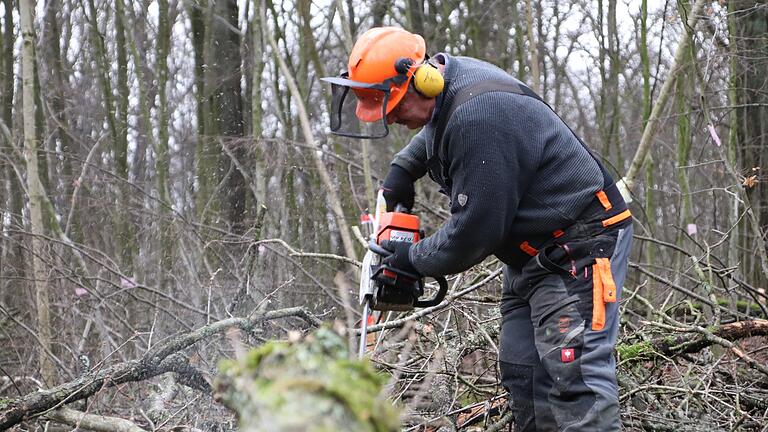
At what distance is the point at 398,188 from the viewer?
365cm

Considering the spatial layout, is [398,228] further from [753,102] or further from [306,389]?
[753,102]

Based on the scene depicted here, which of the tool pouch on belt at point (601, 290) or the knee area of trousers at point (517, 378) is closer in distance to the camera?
the tool pouch on belt at point (601, 290)

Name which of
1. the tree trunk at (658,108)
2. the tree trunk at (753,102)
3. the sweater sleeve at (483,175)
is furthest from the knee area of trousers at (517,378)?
the tree trunk at (753,102)

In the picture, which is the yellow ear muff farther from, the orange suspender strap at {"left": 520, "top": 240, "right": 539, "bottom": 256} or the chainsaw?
the orange suspender strap at {"left": 520, "top": 240, "right": 539, "bottom": 256}

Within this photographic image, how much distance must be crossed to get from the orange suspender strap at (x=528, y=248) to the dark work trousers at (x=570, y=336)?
1.2 inches

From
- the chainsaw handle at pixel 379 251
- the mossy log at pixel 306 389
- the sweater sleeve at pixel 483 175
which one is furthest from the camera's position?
the chainsaw handle at pixel 379 251

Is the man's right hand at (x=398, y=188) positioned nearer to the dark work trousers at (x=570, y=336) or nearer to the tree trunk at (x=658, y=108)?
the dark work trousers at (x=570, y=336)

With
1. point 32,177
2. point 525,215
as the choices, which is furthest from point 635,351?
A: point 32,177

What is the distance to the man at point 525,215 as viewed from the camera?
Result: 286cm

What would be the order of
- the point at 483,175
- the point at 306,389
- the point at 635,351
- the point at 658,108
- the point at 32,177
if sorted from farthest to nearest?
the point at 32,177 < the point at 658,108 < the point at 635,351 < the point at 483,175 < the point at 306,389

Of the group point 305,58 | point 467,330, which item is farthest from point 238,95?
point 467,330

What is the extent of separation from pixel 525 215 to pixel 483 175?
12.6 inches

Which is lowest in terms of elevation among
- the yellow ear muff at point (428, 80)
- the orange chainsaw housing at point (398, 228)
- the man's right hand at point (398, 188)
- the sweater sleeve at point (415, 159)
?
the orange chainsaw housing at point (398, 228)

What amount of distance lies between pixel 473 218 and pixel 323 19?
37.0ft
